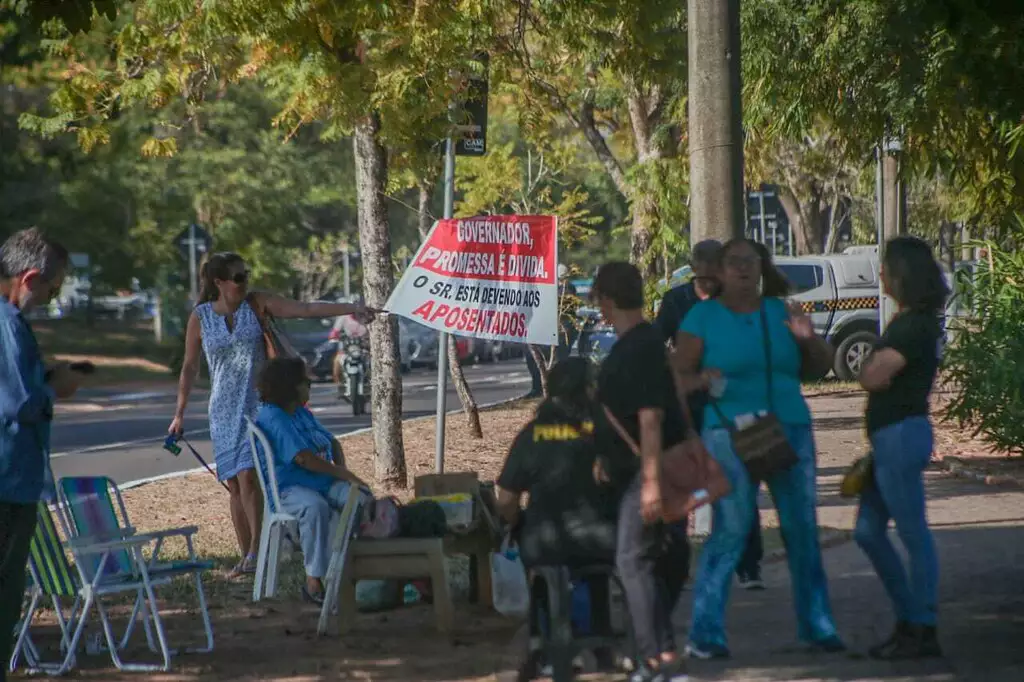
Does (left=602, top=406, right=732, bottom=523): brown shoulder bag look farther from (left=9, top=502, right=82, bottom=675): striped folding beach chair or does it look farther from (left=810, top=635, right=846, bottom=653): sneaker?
(left=9, top=502, right=82, bottom=675): striped folding beach chair

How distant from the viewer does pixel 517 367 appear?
43.0 meters

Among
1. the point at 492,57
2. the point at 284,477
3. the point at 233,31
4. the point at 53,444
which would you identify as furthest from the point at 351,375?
the point at 284,477

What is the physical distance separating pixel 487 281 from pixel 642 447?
4711 mm

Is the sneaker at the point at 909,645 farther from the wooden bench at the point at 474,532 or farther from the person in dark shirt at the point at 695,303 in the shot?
the wooden bench at the point at 474,532

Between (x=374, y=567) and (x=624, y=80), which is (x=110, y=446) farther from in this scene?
(x=374, y=567)

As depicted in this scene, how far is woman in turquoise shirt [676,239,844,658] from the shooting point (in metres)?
6.58

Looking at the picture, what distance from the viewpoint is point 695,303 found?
25.7 ft

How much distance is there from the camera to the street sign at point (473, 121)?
1310 centimetres

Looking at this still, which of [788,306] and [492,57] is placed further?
[492,57]

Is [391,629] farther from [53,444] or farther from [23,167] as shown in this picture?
[23,167]

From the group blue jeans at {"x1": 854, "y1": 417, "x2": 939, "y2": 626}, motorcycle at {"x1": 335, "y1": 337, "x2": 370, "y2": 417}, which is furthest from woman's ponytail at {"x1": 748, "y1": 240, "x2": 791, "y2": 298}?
motorcycle at {"x1": 335, "y1": 337, "x2": 370, "y2": 417}

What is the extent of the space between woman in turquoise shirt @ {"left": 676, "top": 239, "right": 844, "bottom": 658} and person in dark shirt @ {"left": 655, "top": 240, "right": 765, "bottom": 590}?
0.64 feet

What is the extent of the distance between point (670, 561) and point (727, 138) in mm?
3864

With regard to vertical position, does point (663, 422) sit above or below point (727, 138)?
below
